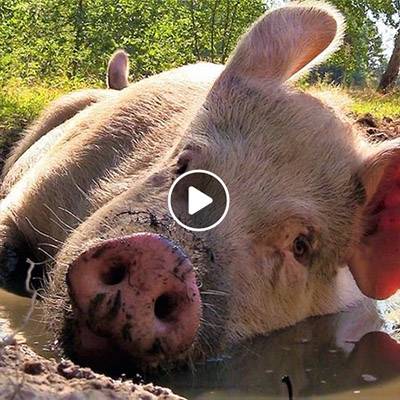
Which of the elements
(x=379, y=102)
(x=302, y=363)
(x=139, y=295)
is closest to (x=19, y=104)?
(x=302, y=363)

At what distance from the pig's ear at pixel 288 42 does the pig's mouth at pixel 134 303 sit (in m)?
1.56

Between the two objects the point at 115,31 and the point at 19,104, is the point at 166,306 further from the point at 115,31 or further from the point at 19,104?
the point at 115,31

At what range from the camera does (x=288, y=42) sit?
14.9 feet

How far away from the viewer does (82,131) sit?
4992mm

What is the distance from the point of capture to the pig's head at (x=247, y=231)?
2904 mm

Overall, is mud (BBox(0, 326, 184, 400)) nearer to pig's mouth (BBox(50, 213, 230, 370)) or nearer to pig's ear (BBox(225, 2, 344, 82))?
pig's mouth (BBox(50, 213, 230, 370))

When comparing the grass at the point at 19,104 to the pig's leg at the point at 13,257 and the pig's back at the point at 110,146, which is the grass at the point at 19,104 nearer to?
the pig's back at the point at 110,146

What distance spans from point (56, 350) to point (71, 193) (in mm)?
1401

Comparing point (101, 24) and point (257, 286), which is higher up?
point (257, 286)

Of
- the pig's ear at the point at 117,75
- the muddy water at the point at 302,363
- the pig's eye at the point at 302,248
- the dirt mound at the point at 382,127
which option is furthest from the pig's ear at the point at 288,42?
the dirt mound at the point at 382,127

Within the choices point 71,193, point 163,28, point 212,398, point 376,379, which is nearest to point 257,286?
point 376,379

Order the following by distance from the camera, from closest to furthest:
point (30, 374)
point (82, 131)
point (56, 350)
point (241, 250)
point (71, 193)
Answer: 1. point (30, 374)
2. point (56, 350)
3. point (241, 250)
4. point (71, 193)
5. point (82, 131)

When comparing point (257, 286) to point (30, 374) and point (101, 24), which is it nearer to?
point (30, 374)
